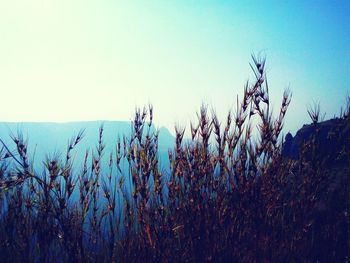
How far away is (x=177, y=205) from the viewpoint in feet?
8.82

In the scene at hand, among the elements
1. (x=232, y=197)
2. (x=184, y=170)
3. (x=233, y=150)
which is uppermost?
(x=233, y=150)

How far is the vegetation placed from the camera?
2486 mm

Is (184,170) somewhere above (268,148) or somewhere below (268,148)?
below

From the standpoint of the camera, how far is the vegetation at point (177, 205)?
2.49 metres

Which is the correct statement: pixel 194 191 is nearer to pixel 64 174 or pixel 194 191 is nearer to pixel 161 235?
pixel 161 235

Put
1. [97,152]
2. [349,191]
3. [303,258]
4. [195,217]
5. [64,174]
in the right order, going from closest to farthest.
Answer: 1. [64,174]
2. [195,217]
3. [303,258]
4. [97,152]
5. [349,191]

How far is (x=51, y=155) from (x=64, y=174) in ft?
0.94

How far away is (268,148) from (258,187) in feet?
0.99

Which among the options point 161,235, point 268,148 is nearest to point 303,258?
point 268,148

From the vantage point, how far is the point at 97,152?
299cm

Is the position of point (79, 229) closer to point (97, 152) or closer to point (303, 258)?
point (97, 152)

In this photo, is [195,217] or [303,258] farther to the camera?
[303,258]

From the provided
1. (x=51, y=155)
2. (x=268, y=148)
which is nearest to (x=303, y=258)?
(x=268, y=148)

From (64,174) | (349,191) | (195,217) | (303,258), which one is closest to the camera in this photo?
(64,174)
